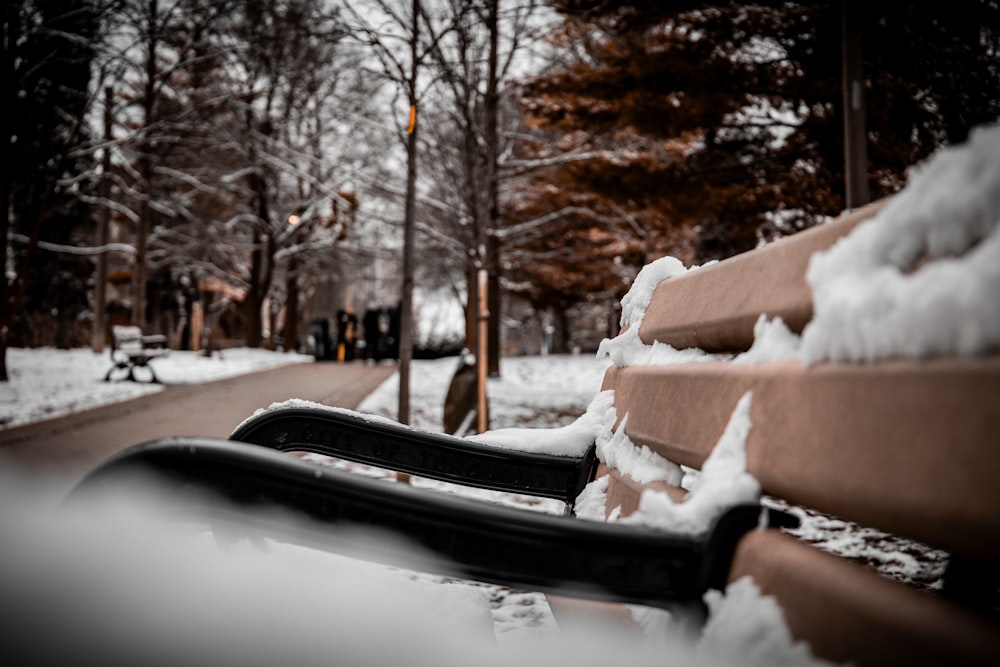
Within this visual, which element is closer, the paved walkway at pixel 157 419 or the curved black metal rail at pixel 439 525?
the curved black metal rail at pixel 439 525

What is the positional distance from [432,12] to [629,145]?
3180 millimetres

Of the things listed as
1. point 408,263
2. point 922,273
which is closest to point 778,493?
point 922,273

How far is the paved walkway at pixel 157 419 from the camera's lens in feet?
18.2

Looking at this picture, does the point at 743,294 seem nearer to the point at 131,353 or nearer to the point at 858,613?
the point at 858,613

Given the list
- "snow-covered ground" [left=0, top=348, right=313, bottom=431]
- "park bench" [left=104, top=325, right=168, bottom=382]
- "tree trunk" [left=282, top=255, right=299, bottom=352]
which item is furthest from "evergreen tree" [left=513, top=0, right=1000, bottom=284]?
"tree trunk" [left=282, top=255, right=299, bottom=352]

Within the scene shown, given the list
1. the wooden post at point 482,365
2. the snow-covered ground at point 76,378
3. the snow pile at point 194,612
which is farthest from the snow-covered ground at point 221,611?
the snow-covered ground at point 76,378

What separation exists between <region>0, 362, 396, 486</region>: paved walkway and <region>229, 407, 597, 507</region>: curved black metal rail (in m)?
4.41

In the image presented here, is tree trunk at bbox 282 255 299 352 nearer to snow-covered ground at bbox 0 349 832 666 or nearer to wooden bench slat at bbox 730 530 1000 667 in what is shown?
snow-covered ground at bbox 0 349 832 666

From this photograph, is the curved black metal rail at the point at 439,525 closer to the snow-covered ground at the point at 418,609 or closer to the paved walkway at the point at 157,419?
the snow-covered ground at the point at 418,609

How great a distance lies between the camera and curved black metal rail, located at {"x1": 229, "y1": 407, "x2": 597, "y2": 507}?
129 cm

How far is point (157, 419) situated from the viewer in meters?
7.91

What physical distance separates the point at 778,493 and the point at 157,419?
8449mm

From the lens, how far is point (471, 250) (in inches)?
337

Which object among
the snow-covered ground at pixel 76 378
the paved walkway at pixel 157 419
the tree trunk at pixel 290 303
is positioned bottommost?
the paved walkway at pixel 157 419
